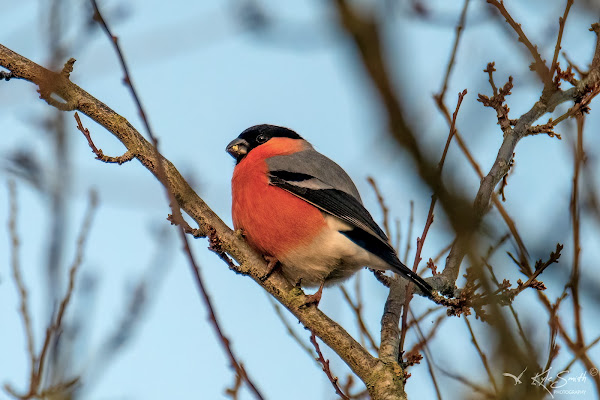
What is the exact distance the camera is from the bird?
4.26 metres

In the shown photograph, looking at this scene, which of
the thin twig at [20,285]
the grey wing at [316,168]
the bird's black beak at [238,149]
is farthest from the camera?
the bird's black beak at [238,149]

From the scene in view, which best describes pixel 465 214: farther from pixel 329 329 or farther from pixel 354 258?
pixel 354 258

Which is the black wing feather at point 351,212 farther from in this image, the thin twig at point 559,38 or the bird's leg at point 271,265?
the thin twig at point 559,38

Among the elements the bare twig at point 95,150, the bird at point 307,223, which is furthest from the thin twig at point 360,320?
the bare twig at point 95,150

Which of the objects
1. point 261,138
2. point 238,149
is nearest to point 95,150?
point 238,149

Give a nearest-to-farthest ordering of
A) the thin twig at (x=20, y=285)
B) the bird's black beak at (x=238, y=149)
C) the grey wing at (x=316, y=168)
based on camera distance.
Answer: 1. the thin twig at (x=20, y=285)
2. the grey wing at (x=316, y=168)
3. the bird's black beak at (x=238, y=149)

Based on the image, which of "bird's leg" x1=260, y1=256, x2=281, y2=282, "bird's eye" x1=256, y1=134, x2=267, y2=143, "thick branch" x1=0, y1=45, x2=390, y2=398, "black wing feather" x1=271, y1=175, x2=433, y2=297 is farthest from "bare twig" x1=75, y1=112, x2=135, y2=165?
"bird's eye" x1=256, y1=134, x2=267, y2=143

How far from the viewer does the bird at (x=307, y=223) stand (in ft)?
14.0

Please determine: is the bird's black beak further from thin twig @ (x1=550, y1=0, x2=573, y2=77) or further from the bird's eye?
thin twig @ (x1=550, y1=0, x2=573, y2=77)

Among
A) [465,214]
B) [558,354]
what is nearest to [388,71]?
[465,214]

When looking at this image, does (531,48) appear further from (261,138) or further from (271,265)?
(261,138)

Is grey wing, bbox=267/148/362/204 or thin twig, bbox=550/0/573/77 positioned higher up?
grey wing, bbox=267/148/362/204

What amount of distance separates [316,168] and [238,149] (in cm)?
92

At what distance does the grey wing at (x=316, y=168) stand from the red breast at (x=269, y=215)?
0.13 meters
